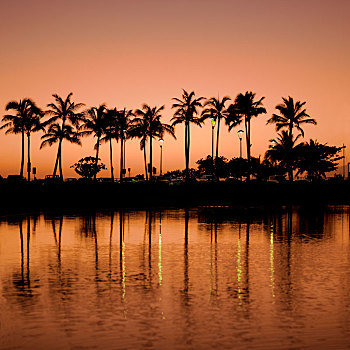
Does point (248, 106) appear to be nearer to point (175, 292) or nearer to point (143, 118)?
point (143, 118)

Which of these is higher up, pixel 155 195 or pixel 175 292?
pixel 155 195

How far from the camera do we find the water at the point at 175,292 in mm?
7836

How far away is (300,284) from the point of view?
462 inches

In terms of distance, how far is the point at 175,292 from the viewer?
35.7 ft

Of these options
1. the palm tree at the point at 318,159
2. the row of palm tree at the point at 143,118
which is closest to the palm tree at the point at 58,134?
the row of palm tree at the point at 143,118

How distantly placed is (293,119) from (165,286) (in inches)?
3032

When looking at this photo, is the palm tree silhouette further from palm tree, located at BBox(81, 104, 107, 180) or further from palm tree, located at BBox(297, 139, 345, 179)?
palm tree, located at BBox(297, 139, 345, 179)

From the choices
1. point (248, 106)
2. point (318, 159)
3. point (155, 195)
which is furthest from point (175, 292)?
point (318, 159)

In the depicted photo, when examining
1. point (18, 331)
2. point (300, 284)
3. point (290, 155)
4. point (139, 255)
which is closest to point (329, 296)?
point (300, 284)

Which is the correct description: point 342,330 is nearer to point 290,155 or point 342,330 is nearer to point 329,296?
point 329,296

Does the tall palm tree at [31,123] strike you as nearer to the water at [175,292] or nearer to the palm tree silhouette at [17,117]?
the palm tree silhouette at [17,117]

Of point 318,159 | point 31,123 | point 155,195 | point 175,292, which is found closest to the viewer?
point 175,292

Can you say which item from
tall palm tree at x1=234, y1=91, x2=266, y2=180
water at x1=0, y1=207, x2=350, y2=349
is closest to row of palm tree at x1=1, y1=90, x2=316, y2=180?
tall palm tree at x1=234, y1=91, x2=266, y2=180

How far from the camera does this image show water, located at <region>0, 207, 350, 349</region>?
7836 millimetres
